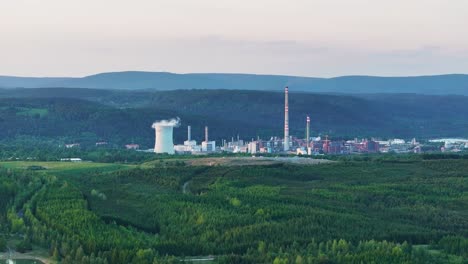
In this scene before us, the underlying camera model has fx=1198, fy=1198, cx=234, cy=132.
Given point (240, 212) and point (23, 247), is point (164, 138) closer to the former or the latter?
point (240, 212)

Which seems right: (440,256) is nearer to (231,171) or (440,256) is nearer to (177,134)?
(231,171)

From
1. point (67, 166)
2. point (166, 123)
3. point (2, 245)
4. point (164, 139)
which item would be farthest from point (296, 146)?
point (2, 245)

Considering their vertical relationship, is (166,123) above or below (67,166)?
above

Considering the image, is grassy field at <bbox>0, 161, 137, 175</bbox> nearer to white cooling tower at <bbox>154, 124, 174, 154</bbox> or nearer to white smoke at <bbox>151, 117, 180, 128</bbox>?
white cooling tower at <bbox>154, 124, 174, 154</bbox>

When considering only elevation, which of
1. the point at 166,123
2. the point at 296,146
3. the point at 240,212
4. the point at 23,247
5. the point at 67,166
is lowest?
the point at 23,247

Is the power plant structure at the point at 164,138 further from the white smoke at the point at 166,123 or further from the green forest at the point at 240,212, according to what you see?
the green forest at the point at 240,212

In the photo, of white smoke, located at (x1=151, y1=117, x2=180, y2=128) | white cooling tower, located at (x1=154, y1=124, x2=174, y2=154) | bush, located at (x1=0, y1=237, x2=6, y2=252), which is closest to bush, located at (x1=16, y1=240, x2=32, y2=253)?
bush, located at (x1=0, y1=237, x2=6, y2=252)

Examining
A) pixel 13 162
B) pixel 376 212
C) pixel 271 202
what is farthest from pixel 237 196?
pixel 13 162
